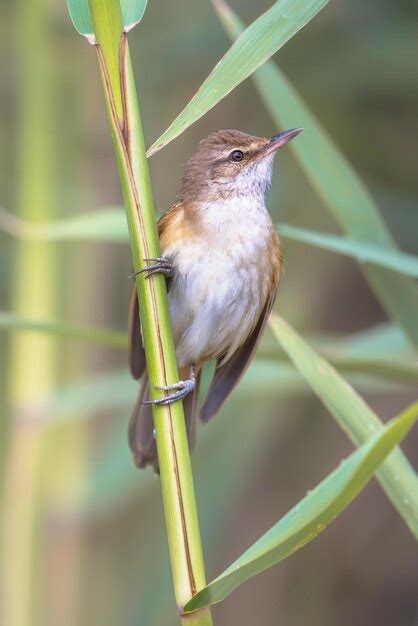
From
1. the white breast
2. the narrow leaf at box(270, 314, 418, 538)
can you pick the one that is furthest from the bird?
the narrow leaf at box(270, 314, 418, 538)

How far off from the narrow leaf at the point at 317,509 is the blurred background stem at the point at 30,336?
1.46 m

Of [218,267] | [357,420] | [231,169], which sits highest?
[231,169]

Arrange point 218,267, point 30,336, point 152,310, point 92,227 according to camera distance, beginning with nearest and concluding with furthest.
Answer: point 152,310
point 92,227
point 218,267
point 30,336

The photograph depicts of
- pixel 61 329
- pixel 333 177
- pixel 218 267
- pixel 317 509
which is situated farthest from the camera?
pixel 218 267

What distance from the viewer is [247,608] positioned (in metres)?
4.25

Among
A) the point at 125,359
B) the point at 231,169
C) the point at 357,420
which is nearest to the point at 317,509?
the point at 357,420

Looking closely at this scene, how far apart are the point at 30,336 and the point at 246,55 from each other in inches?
56.8

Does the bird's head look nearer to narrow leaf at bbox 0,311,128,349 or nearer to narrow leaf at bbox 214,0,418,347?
narrow leaf at bbox 214,0,418,347

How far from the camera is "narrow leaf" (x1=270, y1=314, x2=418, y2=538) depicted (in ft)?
5.27

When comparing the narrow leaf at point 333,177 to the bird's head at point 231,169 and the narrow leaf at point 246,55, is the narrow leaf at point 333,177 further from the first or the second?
the narrow leaf at point 246,55

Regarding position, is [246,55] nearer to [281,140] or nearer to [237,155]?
[281,140]

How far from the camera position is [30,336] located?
272cm

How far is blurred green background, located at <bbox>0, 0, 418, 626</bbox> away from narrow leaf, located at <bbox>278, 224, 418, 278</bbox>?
589 mm

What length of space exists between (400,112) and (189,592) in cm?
264
